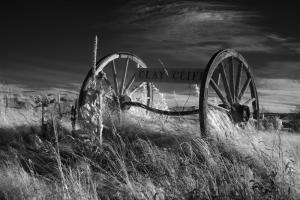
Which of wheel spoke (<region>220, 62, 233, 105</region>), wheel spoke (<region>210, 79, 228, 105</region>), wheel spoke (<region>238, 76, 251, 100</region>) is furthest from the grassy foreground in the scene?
wheel spoke (<region>238, 76, 251, 100</region>)

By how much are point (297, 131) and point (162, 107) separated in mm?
5134

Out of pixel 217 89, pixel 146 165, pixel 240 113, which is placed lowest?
pixel 146 165

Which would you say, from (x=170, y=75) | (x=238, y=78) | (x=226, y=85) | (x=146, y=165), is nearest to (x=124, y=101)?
(x=170, y=75)

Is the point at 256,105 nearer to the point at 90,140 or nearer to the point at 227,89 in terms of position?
the point at 227,89

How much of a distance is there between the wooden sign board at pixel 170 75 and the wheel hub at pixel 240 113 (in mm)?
934

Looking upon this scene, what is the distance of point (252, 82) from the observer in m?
8.26

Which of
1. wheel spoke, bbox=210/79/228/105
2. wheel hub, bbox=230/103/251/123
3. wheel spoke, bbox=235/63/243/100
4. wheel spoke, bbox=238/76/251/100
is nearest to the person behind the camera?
wheel spoke, bbox=210/79/228/105

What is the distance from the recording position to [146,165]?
5.12 metres

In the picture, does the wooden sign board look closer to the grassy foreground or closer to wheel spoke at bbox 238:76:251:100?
the grassy foreground

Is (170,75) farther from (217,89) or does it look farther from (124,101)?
(124,101)

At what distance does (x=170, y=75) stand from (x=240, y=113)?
140 centimetres

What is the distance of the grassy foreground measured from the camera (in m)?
3.65

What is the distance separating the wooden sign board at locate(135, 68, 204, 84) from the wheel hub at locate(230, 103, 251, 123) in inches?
36.8

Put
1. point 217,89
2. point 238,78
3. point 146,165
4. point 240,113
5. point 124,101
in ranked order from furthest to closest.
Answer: point 124,101 < point 238,78 < point 240,113 < point 217,89 < point 146,165
